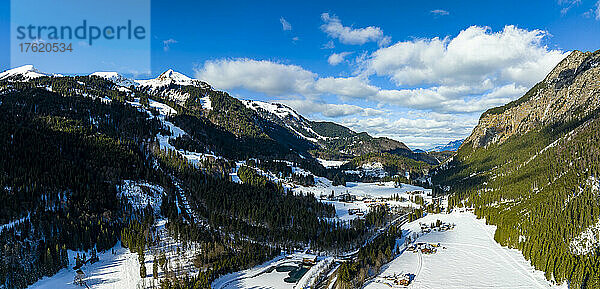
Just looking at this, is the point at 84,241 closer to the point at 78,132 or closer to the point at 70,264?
the point at 70,264

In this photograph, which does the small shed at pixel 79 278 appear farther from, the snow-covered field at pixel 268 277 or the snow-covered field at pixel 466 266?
the snow-covered field at pixel 466 266

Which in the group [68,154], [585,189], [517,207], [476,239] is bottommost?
[476,239]

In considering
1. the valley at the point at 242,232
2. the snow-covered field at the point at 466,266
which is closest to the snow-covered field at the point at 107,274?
the valley at the point at 242,232

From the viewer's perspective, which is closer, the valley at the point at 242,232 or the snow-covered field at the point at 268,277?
the snow-covered field at the point at 268,277

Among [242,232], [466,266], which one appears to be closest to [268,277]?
[242,232]

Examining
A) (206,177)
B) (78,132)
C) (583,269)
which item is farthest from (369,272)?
(78,132)

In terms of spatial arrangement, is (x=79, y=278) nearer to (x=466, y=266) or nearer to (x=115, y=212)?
(x=115, y=212)

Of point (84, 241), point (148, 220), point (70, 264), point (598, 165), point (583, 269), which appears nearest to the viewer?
point (583, 269)

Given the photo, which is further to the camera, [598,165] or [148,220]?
[598,165]
